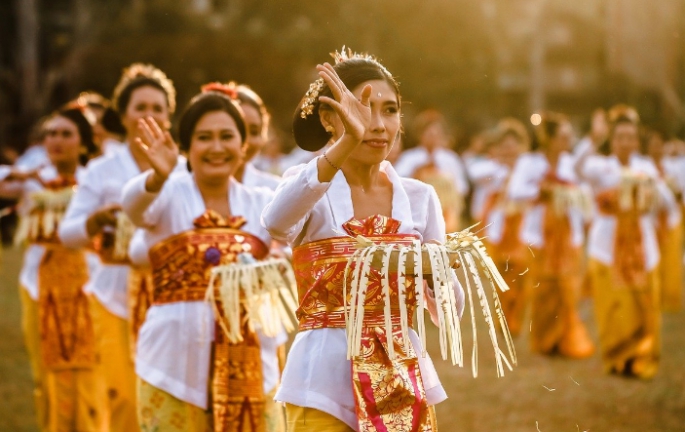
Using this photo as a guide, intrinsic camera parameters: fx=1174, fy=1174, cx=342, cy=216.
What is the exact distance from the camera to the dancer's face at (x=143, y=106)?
22.0 feet

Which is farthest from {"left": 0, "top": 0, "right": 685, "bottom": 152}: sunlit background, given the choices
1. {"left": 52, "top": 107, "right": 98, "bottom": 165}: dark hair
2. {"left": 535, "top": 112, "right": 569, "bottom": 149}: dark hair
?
{"left": 52, "top": 107, "right": 98, "bottom": 165}: dark hair

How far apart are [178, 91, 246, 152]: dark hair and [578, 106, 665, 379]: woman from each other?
5543mm

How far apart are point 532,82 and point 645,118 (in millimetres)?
22209

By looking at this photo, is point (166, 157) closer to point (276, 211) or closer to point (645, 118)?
point (276, 211)

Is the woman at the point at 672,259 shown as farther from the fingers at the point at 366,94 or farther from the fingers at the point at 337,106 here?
the fingers at the point at 337,106

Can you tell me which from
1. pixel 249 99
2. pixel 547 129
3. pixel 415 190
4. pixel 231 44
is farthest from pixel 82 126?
pixel 231 44

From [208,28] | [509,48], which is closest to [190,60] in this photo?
[208,28]

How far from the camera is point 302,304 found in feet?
12.7

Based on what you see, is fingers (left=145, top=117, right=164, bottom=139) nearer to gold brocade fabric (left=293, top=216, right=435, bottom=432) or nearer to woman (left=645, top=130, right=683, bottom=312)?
gold brocade fabric (left=293, top=216, right=435, bottom=432)

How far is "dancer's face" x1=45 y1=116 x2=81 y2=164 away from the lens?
7648 millimetres

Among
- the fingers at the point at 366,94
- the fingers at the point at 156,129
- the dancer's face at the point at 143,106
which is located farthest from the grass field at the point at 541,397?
the fingers at the point at 366,94

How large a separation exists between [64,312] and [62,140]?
1140 mm

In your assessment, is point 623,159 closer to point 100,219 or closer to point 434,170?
point 434,170

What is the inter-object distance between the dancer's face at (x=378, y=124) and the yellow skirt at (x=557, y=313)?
26.1 feet
